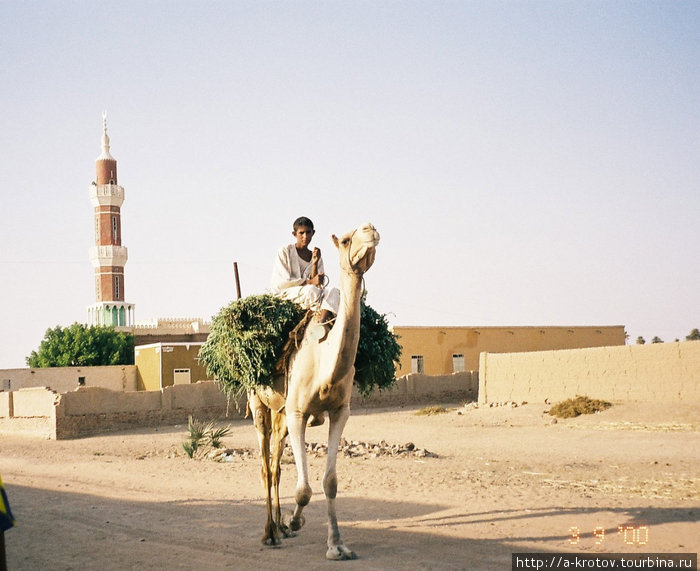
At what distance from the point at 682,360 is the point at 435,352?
25861 millimetres

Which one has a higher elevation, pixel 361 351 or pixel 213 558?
pixel 361 351

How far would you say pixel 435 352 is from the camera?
167 feet

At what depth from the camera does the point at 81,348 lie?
64062mm

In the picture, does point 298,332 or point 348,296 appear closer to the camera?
point 348,296

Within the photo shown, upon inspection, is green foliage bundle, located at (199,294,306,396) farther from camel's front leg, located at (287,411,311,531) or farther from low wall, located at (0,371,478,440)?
low wall, located at (0,371,478,440)

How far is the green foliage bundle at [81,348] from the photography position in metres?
63.9

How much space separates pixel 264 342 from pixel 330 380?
54.3 inches

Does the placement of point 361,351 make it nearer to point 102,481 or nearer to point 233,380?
point 233,380

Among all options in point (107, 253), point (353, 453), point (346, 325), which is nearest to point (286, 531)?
point (346, 325)

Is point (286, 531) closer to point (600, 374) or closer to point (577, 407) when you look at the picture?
point (577, 407)

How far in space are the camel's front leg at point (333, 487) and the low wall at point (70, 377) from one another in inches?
1606

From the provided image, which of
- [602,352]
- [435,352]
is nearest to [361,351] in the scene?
[602,352]

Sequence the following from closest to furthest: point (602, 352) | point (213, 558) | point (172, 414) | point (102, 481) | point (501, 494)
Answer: point (213, 558)
point (501, 494)
point (102, 481)
point (602, 352)
point (172, 414)

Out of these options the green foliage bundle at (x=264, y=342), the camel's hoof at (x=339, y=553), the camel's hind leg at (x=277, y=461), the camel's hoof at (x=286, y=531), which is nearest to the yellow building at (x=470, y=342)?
the green foliage bundle at (x=264, y=342)
